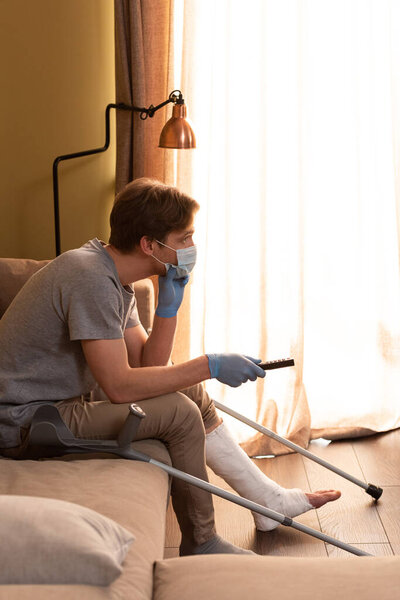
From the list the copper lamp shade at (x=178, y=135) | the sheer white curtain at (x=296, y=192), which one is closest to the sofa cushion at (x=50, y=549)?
the copper lamp shade at (x=178, y=135)

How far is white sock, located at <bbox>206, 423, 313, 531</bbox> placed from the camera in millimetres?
2389

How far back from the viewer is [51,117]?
328cm

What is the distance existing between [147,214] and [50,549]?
107 cm

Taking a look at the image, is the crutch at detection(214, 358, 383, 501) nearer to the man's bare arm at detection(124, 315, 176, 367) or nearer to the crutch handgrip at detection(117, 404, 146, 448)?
the man's bare arm at detection(124, 315, 176, 367)

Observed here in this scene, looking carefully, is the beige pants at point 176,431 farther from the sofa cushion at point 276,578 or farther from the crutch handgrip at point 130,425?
the sofa cushion at point 276,578

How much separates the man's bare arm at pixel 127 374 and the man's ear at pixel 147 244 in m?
0.28

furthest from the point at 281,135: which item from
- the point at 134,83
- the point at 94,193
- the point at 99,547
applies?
the point at 99,547

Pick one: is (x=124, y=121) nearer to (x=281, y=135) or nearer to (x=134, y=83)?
Answer: (x=134, y=83)

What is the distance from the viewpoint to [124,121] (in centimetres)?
322

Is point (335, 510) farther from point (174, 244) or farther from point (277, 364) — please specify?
point (174, 244)

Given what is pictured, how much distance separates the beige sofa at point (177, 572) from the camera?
128 cm

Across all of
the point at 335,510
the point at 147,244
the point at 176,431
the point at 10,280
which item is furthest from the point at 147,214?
the point at 335,510

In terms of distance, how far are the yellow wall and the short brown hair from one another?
1.05 metres

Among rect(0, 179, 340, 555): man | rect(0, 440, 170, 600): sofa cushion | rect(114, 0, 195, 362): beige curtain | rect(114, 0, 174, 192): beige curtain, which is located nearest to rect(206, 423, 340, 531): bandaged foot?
rect(0, 179, 340, 555): man
